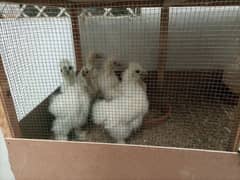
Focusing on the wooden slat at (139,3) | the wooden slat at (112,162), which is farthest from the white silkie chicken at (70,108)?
the wooden slat at (139,3)

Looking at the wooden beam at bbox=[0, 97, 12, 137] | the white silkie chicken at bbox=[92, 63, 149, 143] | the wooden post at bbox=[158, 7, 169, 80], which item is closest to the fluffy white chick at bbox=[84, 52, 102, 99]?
the white silkie chicken at bbox=[92, 63, 149, 143]

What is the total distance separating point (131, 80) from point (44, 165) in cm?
60

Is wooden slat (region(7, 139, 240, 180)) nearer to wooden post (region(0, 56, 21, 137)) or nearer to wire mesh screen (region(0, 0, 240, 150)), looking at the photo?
wooden post (region(0, 56, 21, 137))

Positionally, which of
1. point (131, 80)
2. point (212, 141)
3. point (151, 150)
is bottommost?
point (212, 141)

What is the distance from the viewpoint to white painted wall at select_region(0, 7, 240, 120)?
954 mm

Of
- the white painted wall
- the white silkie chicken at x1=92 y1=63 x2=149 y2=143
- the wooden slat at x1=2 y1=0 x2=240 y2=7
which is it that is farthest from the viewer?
the white silkie chicken at x1=92 y1=63 x2=149 y2=143

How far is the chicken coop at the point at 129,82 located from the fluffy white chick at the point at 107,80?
0.02 metres

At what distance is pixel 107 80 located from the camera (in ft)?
4.01

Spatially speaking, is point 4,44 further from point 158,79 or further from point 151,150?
point 158,79

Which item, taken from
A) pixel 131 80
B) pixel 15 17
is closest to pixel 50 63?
pixel 15 17

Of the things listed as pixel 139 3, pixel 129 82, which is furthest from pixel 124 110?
pixel 139 3

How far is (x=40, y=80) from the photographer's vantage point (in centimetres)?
Answer: 113

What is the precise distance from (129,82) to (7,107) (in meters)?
0.61

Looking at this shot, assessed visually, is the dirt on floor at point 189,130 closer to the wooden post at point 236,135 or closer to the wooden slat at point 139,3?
the wooden post at point 236,135
